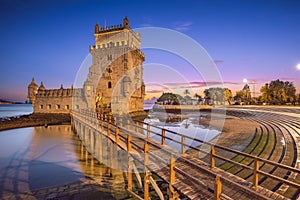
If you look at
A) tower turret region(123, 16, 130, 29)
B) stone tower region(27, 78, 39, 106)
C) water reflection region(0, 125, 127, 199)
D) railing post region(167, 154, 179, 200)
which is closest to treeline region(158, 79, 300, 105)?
tower turret region(123, 16, 130, 29)

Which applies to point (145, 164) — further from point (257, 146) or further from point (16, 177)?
point (16, 177)

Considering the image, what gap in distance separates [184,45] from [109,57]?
31.1 m

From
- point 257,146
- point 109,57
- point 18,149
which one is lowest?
point 18,149

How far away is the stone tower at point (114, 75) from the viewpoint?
1788 inches

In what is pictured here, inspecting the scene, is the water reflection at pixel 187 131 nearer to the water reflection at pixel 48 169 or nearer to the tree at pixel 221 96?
the water reflection at pixel 48 169

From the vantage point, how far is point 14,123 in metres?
37.5

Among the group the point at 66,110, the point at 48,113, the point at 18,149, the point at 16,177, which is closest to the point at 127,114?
the point at 66,110

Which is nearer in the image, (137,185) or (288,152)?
(288,152)

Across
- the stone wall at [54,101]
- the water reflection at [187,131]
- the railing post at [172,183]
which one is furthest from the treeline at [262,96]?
the stone wall at [54,101]

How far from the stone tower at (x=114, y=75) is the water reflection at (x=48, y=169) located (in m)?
22.7

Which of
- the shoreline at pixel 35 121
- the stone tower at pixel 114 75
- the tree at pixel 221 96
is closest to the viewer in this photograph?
the shoreline at pixel 35 121

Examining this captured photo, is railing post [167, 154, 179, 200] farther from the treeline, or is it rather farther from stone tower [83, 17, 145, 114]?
the treeline

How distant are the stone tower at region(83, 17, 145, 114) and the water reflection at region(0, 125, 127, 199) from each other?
74.4ft

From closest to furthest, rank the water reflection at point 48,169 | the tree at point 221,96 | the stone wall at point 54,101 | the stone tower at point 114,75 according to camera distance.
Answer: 1. the water reflection at point 48,169
2. the stone tower at point 114,75
3. the stone wall at point 54,101
4. the tree at point 221,96
